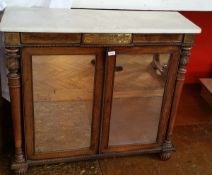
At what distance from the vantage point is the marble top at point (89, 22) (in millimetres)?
1321

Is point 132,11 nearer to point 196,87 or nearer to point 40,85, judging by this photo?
point 40,85

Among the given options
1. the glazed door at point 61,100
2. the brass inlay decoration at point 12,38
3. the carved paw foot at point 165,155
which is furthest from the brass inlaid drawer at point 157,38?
the carved paw foot at point 165,155

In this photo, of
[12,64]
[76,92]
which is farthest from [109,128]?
[12,64]

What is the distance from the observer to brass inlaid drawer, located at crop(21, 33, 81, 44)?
133cm

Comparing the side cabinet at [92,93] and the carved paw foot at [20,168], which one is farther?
the carved paw foot at [20,168]

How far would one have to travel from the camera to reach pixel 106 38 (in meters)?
1.40

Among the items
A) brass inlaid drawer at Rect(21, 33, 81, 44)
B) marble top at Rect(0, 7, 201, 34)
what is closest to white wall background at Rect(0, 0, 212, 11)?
marble top at Rect(0, 7, 201, 34)

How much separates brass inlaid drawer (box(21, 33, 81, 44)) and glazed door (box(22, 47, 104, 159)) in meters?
0.03

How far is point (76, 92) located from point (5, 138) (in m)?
0.57

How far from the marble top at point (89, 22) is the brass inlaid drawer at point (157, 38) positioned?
0.12 ft

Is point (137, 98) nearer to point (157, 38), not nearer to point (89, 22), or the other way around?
point (157, 38)

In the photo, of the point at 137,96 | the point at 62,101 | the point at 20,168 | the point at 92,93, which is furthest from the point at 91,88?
the point at 20,168

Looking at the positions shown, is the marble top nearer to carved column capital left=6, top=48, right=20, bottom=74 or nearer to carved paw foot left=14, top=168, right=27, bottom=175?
carved column capital left=6, top=48, right=20, bottom=74

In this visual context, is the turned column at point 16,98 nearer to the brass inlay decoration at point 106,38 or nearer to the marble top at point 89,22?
the marble top at point 89,22
